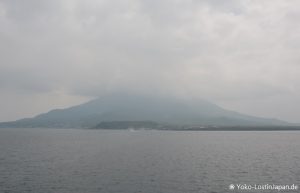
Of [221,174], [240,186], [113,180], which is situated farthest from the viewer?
[221,174]

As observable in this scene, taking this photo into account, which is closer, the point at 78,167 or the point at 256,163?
the point at 78,167

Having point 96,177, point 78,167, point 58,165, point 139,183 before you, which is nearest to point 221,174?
point 139,183

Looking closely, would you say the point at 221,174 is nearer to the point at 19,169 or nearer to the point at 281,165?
the point at 281,165

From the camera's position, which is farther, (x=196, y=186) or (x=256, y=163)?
(x=256, y=163)

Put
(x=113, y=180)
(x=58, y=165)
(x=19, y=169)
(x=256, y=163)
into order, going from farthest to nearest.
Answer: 1. (x=256, y=163)
2. (x=58, y=165)
3. (x=19, y=169)
4. (x=113, y=180)

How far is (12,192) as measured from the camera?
5250 cm

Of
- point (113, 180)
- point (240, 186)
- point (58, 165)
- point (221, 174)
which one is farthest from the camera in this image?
point (58, 165)

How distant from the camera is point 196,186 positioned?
57.0 m

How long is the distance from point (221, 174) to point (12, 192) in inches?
1432

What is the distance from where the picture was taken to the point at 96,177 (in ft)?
211

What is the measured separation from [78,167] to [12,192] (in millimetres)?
25316

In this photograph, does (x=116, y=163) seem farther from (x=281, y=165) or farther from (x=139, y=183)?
(x=281, y=165)

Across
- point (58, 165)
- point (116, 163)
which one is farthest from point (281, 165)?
point (58, 165)

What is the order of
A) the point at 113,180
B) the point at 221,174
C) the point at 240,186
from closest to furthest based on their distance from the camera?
the point at 240,186 < the point at 113,180 < the point at 221,174
